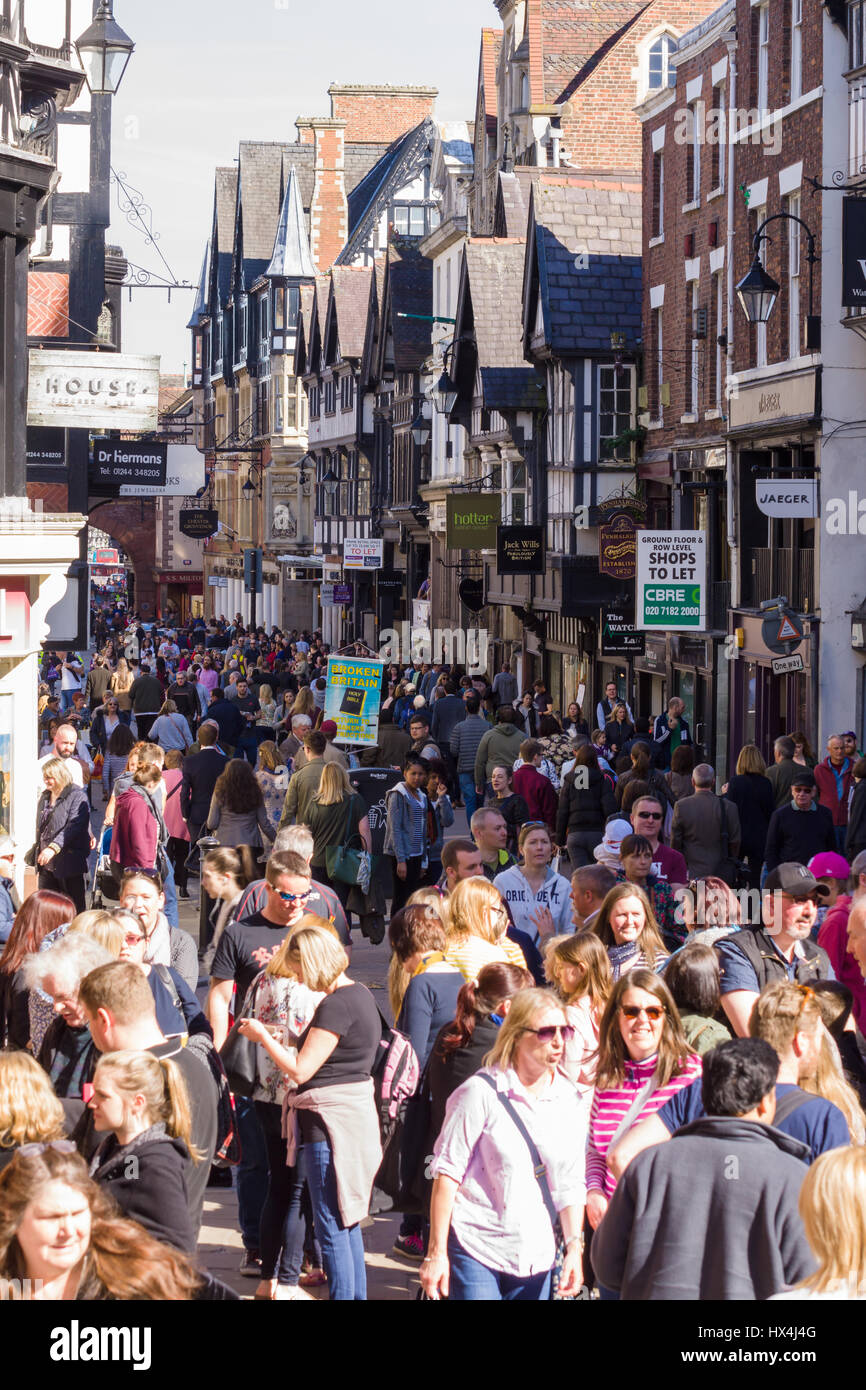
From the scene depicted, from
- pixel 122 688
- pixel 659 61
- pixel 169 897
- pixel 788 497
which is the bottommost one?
pixel 169 897

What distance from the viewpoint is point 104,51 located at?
76.8 feet

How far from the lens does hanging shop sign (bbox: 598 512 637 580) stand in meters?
29.0

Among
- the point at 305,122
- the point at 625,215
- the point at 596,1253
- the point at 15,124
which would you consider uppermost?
the point at 305,122

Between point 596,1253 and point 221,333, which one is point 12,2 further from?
point 221,333

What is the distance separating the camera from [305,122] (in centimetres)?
6981

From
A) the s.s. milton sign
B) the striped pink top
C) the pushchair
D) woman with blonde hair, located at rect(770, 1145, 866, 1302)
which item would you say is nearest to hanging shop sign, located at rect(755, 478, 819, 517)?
the s.s. milton sign

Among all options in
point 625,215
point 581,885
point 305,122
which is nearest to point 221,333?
point 305,122

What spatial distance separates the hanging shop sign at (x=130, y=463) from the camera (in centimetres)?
2703

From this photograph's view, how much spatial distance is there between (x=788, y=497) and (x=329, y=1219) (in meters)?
17.1

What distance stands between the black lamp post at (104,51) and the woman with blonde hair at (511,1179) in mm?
20105

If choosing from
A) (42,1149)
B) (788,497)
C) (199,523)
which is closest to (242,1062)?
(42,1149)

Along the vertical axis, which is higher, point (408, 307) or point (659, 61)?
point (659, 61)

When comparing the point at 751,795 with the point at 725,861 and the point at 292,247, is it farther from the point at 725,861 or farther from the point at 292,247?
the point at 292,247

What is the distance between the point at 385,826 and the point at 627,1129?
8129mm
